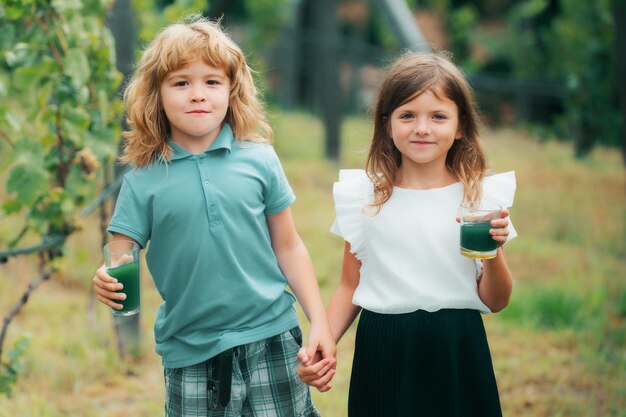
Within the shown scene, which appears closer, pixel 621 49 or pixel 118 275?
pixel 118 275

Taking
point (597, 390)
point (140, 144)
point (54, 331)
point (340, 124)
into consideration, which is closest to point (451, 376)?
point (140, 144)

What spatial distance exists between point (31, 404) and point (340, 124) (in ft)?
20.6

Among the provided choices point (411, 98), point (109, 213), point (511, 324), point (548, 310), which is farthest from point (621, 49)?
point (411, 98)

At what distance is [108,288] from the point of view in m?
1.75

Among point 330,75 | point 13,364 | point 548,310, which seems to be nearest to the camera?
point 13,364

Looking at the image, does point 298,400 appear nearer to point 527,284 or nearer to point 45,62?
point 45,62

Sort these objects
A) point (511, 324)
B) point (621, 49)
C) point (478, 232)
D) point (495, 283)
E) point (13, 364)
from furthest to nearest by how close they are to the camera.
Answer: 1. point (621, 49)
2. point (511, 324)
3. point (13, 364)
4. point (495, 283)
5. point (478, 232)

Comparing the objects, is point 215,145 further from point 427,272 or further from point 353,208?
point 427,272

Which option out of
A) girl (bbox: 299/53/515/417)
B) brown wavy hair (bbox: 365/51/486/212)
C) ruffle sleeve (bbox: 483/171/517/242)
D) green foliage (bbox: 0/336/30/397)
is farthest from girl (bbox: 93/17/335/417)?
green foliage (bbox: 0/336/30/397)

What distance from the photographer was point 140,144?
188 centimetres

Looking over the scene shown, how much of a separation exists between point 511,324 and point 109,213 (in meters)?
2.20

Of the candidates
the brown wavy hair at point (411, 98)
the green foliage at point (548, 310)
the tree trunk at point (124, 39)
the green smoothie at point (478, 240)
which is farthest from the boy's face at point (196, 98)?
the green foliage at point (548, 310)

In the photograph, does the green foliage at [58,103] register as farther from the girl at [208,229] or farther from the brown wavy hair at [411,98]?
the brown wavy hair at [411,98]

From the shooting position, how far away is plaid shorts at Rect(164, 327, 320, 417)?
1874 mm
